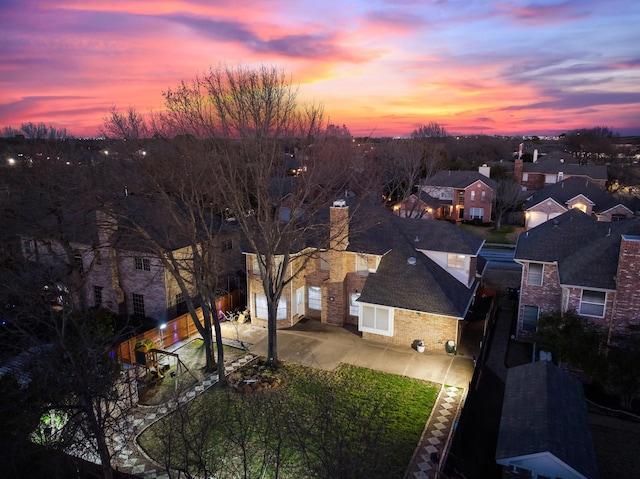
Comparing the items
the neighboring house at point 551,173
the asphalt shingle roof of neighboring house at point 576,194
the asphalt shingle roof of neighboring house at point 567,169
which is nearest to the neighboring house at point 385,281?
the asphalt shingle roof of neighboring house at point 576,194

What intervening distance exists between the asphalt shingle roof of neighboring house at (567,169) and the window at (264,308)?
5519 cm

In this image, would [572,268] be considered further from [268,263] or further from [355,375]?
[268,263]

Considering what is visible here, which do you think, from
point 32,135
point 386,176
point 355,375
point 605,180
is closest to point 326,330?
point 355,375

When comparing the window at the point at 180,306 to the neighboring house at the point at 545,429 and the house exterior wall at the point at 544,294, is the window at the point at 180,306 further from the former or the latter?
the house exterior wall at the point at 544,294

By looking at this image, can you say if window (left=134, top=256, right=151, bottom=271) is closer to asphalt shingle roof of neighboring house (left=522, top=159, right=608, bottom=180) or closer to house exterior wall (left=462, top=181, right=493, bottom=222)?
house exterior wall (left=462, top=181, right=493, bottom=222)

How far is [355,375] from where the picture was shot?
19906mm

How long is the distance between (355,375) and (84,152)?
3352 cm

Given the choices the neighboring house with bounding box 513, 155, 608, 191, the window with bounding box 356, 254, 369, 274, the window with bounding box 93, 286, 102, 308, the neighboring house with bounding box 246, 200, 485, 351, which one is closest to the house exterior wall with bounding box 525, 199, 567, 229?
the neighboring house with bounding box 513, 155, 608, 191

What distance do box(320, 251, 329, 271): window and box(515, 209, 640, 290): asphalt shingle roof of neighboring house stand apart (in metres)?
9.77

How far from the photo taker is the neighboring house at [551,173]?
62.8 metres

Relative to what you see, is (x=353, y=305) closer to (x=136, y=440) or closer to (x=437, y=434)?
(x=437, y=434)

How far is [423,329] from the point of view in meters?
22.3

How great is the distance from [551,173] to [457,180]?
1794cm

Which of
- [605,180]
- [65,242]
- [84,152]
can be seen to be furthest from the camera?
[605,180]
